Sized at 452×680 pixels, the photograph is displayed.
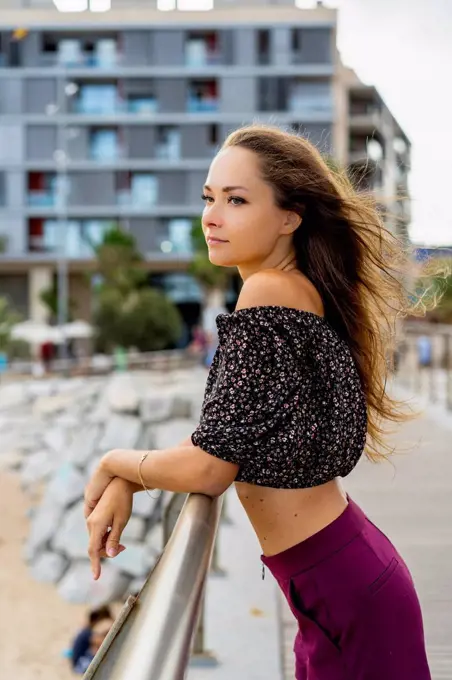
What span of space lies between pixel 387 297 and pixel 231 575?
2856 mm

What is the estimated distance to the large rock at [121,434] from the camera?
12.3 meters

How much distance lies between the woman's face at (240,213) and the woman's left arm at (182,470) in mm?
374

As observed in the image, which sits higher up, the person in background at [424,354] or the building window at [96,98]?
the building window at [96,98]

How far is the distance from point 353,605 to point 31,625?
8237 millimetres

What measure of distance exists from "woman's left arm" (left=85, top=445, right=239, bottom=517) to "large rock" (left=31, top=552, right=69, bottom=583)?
9713mm

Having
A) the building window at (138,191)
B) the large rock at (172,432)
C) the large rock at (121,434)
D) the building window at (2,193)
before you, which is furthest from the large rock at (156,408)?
the building window at (2,193)

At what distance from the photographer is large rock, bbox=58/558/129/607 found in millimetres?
8953

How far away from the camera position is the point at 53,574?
10.8 m

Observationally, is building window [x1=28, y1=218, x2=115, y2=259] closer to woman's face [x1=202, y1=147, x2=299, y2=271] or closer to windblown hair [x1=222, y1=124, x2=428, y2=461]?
windblown hair [x1=222, y1=124, x2=428, y2=461]

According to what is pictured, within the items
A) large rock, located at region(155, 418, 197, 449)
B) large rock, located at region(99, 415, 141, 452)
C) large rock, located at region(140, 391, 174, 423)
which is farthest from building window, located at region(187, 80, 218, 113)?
large rock, located at region(155, 418, 197, 449)

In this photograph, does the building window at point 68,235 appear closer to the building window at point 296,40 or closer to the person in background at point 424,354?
the building window at point 296,40

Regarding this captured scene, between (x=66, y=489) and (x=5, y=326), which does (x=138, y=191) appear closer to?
(x=5, y=326)

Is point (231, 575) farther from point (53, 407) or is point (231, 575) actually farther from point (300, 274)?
point (53, 407)

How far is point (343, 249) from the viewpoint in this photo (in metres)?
1.79
